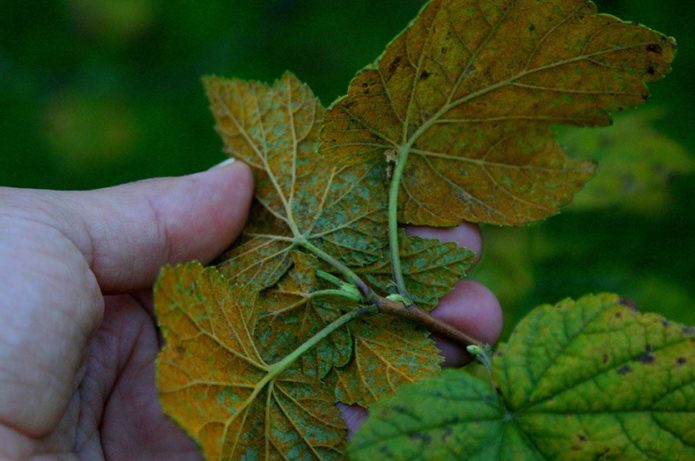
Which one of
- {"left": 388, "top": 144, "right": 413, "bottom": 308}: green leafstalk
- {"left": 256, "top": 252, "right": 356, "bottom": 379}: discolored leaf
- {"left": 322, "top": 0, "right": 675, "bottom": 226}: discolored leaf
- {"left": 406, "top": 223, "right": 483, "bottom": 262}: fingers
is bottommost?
{"left": 256, "top": 252, "right": 356, "bottom": 379}: discolored leaf

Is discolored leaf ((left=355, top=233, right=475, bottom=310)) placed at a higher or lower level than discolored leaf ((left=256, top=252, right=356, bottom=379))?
higher

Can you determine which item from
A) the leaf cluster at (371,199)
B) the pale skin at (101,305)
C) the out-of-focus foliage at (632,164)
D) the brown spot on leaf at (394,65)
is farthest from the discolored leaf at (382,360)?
the out-of-focus foliage at (632,164)

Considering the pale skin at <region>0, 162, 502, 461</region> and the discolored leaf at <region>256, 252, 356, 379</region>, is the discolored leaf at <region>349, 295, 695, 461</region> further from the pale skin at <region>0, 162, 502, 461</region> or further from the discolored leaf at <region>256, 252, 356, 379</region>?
the pale skin at <region>0, 162, 502, 461</region>

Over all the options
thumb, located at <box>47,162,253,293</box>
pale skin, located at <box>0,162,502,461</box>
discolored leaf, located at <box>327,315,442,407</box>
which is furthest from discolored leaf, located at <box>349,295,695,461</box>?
thumb, located at <box>47,162,253,293</box>

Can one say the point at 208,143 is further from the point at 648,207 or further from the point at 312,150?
the point at 648,207

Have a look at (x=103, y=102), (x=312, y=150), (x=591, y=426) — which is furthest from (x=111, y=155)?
(x=591, y=426)

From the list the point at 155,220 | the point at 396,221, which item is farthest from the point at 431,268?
the point at 155,220

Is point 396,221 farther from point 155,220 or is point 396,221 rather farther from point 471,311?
point 155,220
